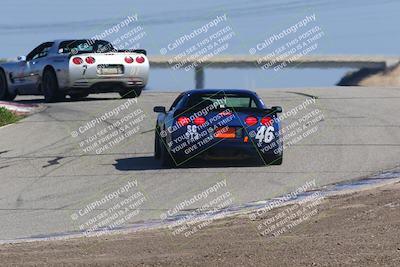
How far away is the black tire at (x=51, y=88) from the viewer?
2247 centimetres

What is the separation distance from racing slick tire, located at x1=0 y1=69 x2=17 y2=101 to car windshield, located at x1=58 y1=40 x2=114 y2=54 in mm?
2748

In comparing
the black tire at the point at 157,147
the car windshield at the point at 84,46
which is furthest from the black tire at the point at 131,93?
the black tire at the point at 157,147

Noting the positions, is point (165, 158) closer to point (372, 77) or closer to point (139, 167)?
point (139, 167)

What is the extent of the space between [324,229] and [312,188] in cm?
342

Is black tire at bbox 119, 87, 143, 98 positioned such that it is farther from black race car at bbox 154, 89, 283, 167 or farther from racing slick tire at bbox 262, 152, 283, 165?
racing slick tire at bbox 262, 152, 283, 165

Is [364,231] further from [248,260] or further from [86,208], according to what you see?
[86,208]

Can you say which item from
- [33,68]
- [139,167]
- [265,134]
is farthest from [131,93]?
[265,134]

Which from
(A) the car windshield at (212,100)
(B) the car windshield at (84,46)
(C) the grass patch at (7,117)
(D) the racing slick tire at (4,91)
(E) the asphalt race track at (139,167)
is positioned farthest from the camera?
(D) the racing slick tire at (4,91)

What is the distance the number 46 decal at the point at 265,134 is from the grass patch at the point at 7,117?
24.0 feet

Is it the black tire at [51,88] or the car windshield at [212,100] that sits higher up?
the car windshield at [212,100]

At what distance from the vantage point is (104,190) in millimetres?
12438

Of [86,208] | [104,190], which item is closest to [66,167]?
[104,190]

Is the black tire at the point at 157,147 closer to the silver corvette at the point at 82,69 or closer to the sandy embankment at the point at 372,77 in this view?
the silver corvette at the point at 82,69

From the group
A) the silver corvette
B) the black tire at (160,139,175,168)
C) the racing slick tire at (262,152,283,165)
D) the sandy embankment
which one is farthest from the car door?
the sandy embankment
